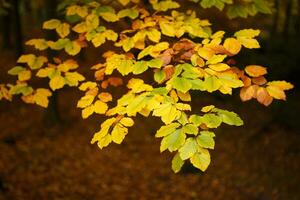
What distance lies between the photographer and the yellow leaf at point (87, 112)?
319cm

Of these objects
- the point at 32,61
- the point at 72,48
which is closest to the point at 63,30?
the point at 72,48

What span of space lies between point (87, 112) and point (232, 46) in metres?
1.39

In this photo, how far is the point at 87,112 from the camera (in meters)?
3.21

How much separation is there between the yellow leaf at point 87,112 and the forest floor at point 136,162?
5.22 m

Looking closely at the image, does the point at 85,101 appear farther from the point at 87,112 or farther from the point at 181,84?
the point at 181,84

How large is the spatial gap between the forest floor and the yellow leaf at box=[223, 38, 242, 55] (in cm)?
612

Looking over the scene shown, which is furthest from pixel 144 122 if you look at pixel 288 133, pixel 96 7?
pixel 96 7

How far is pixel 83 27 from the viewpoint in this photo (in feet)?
12.7

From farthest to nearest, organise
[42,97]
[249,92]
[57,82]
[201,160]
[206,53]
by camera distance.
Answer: [42,97]
[57,82]
[249,92]
[206,53]
[201,160]

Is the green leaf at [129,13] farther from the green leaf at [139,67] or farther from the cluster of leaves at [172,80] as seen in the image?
the green leaf at [139,67]

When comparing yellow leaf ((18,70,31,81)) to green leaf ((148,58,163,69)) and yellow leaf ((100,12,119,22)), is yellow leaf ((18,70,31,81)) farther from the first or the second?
green leaf ((148,58,163,69))

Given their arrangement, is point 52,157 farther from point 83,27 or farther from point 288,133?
point 288,133

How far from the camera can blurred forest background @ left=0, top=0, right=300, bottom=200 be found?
8.63 metres

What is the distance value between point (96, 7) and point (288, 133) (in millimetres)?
9238
